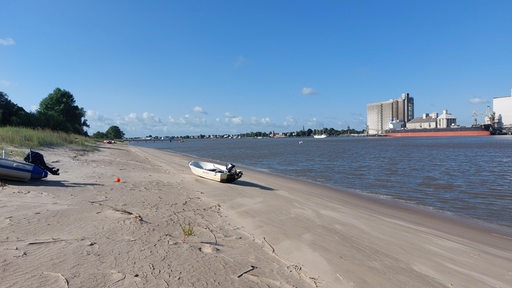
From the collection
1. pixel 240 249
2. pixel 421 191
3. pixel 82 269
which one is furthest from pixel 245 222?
pixel 421 191

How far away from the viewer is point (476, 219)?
10617 millimetres

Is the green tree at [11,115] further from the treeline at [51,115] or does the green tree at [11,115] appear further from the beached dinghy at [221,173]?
the beached dinghy at [221,173]

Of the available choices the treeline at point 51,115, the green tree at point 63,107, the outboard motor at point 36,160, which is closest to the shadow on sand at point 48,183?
the outboard motor at point 36,160

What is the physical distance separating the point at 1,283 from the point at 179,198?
706 cm

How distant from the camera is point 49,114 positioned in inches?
2376

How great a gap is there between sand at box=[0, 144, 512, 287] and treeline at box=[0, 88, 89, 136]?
161ft

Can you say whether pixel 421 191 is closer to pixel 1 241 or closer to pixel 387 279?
pixel 387 279

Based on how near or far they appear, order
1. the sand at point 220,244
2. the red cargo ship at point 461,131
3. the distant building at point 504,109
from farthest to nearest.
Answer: the distant building at point 504,109
the red cargo ship at point 461,131
the sand at point 220,244

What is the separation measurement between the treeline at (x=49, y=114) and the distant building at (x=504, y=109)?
159 metres

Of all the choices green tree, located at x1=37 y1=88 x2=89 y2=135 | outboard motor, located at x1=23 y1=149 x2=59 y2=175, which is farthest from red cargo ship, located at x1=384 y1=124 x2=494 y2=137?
outboard motor, located at x1=23 y1=149 x2=59 y2=175

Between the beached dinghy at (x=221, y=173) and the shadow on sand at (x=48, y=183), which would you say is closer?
the shadow on sand at (x=48, y=183)

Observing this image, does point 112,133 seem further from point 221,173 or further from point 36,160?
point 36,160

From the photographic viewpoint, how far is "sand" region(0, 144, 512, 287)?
4.47 metres

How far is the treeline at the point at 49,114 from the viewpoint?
49.6 metres
